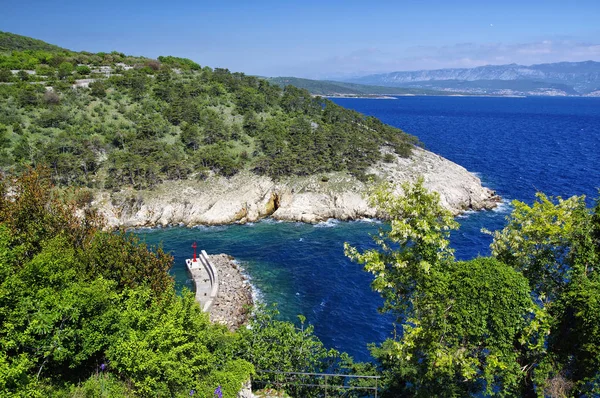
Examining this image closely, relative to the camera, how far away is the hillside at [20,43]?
3994 inches

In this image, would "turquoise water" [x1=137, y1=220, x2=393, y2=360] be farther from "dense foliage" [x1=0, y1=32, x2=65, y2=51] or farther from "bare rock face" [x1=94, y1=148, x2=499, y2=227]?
"dense foliage" [x1=0, y1=32, x2=65, y2=51]

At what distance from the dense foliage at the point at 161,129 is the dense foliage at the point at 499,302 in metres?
42.2

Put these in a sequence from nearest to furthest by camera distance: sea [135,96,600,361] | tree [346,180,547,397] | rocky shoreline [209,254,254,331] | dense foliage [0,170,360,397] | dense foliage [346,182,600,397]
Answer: dense foliage [0,170,360,397] < dense foliage [346,182,600,397] < tree [346,180,547,397] < rocky shoreline [209,254,254,331] < sea [135,96,600,361]

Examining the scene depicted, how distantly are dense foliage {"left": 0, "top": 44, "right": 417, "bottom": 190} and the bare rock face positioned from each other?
2144mm

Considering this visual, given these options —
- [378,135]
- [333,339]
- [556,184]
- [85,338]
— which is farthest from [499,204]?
[85,338]

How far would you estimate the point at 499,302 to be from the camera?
13.4 m

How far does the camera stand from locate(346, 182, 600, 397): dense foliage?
13.2 metres

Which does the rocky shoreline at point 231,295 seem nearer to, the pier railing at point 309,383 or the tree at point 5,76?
the pier railing at point 309,383

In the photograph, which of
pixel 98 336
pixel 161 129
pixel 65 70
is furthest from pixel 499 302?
pixel 65 70

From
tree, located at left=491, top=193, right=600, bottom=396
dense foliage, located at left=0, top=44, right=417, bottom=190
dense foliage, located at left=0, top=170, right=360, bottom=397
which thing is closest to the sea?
tree, located at left=491, top=193, right=600, bottom=396

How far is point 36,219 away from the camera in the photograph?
798 inches

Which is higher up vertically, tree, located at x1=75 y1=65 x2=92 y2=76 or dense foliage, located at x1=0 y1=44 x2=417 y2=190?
tree, located at x1=75 y1=65 x2=92 y2=76

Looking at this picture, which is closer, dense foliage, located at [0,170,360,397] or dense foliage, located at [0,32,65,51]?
dense foliage, located at [0,170,360,397]

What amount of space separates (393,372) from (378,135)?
59.1m
